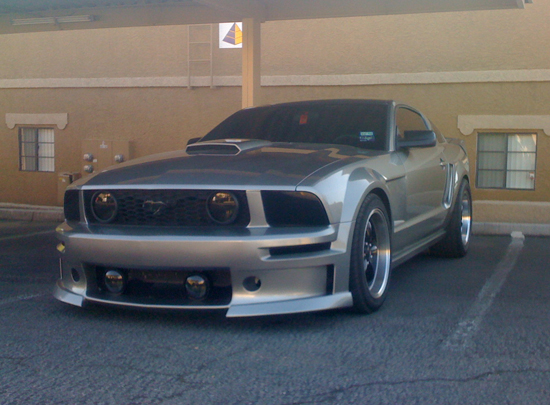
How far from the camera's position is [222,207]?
352 cm

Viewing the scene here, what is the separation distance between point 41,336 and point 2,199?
31.3 feet

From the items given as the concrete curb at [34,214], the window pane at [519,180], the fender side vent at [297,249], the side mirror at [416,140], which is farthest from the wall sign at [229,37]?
the fender side vent at [297,249]

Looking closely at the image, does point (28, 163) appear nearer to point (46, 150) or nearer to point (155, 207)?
point (46, 150)

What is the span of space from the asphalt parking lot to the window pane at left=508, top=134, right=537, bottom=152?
16.5ft

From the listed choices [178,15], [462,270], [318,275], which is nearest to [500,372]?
[318,275]

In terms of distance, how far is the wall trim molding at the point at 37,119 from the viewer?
38.4ft

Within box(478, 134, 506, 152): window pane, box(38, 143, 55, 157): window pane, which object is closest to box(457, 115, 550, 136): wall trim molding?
box(478, 134, 506, 152): window pane

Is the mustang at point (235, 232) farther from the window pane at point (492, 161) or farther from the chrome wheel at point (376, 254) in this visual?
the window pane at point (492, 161)

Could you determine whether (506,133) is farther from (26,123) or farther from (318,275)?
(26,123)

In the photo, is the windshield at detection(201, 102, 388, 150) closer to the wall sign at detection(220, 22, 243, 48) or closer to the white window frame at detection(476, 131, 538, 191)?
the white window frame at detection(476, 131, 538, 191)

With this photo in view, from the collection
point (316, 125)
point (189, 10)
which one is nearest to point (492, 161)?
point (189, 10)

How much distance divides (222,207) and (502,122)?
6.67 meters

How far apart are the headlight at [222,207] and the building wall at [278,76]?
636 centimetres

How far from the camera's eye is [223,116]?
1055 cm
